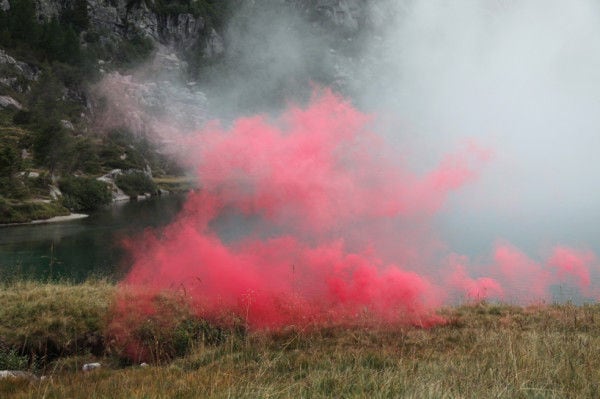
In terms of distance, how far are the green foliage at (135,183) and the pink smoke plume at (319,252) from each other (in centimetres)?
9101

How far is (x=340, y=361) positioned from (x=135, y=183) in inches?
5624

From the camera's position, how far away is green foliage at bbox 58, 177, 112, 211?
101306 mm

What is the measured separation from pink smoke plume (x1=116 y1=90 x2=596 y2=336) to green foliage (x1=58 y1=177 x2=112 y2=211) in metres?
57.2

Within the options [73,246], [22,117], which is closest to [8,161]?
[73,246]

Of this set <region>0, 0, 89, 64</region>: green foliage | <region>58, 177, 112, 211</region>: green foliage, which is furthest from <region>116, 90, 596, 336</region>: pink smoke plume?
<region>0, 0, 89, 64</region>: green foliage

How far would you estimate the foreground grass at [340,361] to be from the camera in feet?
23.5

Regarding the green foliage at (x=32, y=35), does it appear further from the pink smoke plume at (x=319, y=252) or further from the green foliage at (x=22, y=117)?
the pink smoke plume at (x=319, y=252)

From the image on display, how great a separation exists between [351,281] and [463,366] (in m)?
15.5

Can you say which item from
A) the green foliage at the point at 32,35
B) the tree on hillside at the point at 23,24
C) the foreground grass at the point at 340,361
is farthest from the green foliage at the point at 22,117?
the foreground grass at the point at 340,361

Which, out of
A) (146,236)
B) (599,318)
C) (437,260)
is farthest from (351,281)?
(146,236)

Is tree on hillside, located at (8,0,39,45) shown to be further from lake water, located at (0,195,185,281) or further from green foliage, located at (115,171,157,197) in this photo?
lake water, located at (0,195,185,281)

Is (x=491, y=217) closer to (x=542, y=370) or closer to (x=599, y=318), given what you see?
(x=599, y=318)

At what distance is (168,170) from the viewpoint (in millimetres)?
184625

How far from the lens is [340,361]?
31.7ft
